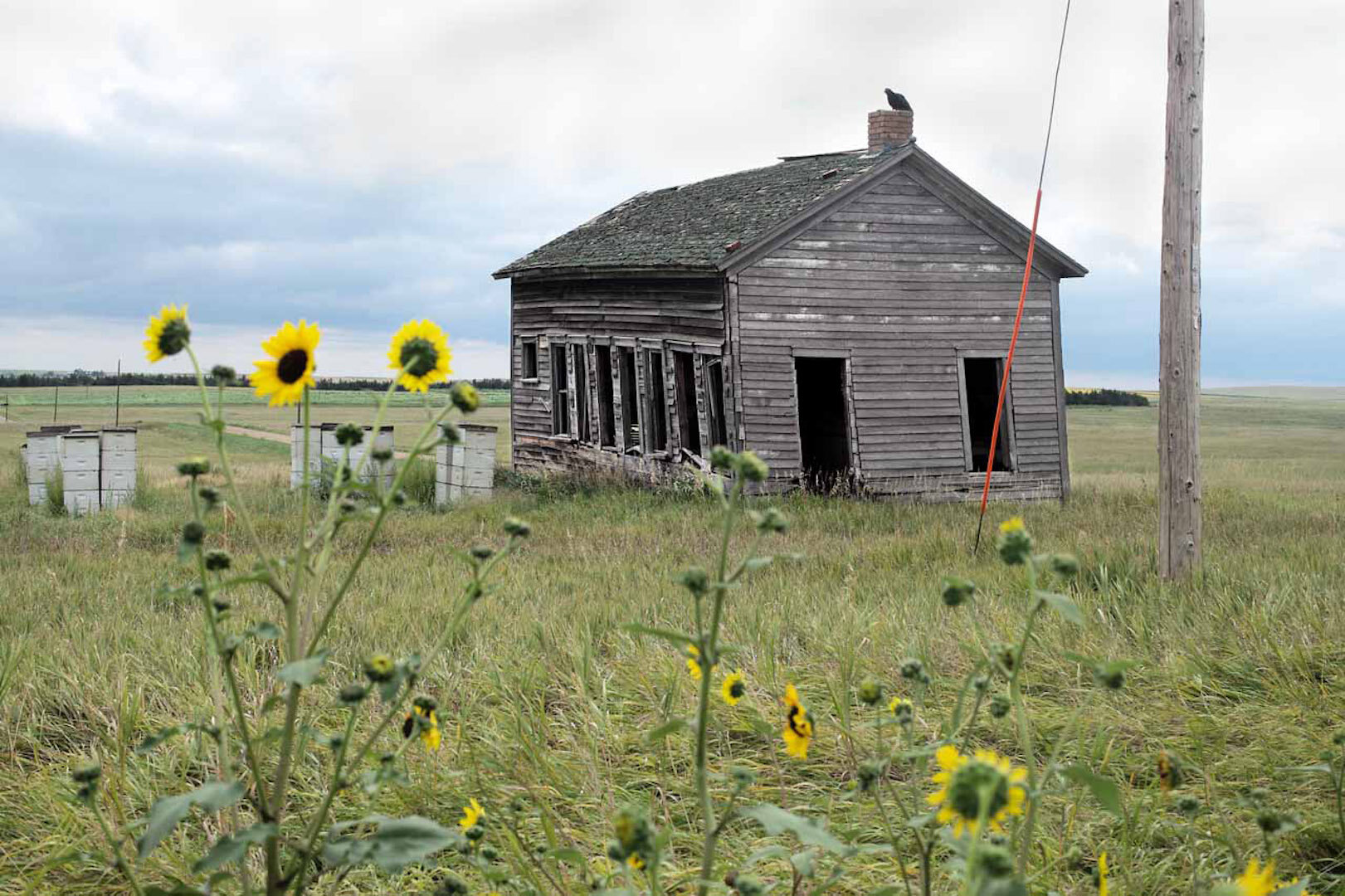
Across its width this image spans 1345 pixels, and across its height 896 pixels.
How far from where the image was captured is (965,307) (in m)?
15.6

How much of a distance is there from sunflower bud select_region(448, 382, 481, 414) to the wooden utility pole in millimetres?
6919

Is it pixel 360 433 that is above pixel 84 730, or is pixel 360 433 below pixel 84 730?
above

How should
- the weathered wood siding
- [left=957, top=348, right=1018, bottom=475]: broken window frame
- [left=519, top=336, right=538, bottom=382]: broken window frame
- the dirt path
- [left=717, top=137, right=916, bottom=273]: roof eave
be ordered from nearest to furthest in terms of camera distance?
1. [left=717, top=137, right=916, bottom=273]: roof eave
2. the weathered wood siding
3. [left=957, top=348, right=1018, bottom=475]: broken window frame
4. [left=519, top=336, right=538, bottom=382]: broken window frame
5. the dirt path

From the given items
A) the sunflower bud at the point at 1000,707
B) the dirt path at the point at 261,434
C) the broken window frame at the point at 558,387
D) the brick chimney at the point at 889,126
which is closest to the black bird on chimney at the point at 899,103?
the brick chimney at the point at 889,126

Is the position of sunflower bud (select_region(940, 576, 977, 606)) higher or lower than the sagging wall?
lower

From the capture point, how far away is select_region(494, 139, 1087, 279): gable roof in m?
14.6

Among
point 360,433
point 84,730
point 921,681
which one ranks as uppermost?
point 360,433

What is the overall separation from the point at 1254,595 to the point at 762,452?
7.77 metres

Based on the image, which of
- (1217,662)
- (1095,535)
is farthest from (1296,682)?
(1095,535)

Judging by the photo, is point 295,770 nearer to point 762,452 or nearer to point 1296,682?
point 1296,682

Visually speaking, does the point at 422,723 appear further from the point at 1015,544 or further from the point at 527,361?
the point at 527,361

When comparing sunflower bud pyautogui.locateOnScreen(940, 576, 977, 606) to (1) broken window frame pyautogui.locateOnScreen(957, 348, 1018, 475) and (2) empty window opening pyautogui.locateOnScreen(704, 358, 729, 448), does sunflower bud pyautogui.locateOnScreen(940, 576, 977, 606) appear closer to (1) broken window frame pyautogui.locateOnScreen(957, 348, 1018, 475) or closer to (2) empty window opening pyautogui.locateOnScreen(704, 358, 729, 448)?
(2) empty window opening pyautogui.locateOnScreen(704, 358, 729, 448)

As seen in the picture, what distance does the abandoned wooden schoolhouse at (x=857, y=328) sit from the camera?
48.0 ft

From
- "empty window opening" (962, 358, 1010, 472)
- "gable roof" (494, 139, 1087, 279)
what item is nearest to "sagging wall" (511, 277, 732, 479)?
"gable roof" (494, 139, 1087, 279)
